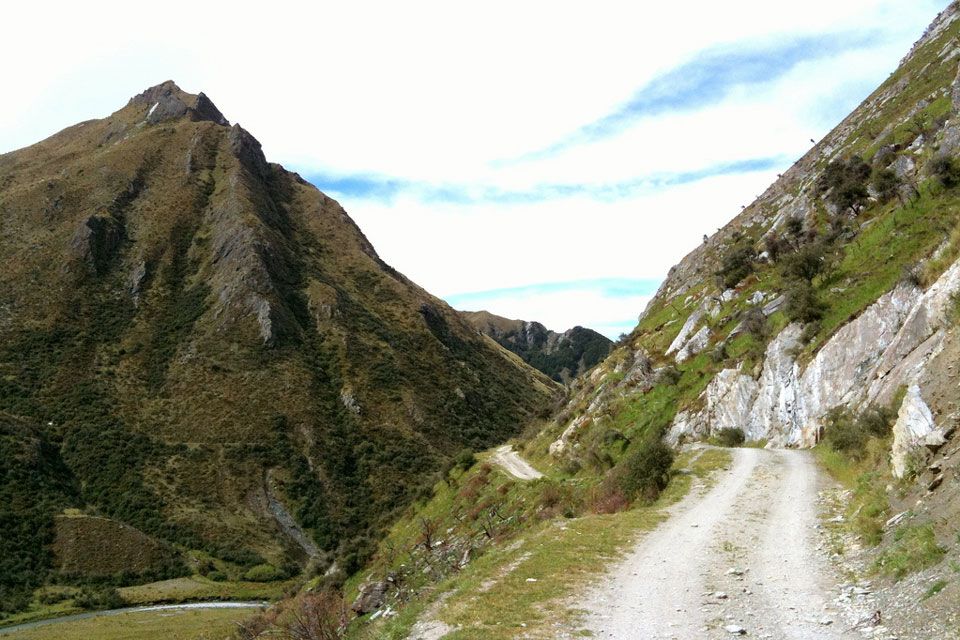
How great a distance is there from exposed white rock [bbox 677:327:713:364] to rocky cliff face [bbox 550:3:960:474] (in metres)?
0.13

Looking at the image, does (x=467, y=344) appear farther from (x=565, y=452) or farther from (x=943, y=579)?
(x=943, y=579)

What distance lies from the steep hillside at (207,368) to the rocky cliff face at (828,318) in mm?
27300

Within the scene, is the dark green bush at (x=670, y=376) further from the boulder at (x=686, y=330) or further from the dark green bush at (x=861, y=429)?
the dark green bush at (x=861, y=429)

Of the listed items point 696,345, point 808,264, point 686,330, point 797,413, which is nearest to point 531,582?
point 797,413

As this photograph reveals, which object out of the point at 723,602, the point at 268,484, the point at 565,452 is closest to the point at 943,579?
the point at 723,602

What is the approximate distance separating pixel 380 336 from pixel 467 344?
119 feet

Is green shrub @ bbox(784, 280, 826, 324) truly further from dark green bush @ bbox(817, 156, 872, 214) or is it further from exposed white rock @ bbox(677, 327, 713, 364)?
dark green bush @ bbox(817, 156, 872, 214)

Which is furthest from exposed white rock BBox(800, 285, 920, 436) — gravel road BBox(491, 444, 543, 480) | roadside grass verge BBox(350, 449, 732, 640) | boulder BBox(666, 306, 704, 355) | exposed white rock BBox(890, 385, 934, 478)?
boulder BBox(666, 306, 704, 355)

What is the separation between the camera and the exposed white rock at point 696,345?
46938 millimetres

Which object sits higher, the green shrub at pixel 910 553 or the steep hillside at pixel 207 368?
the steep hillside at pixel 207 368

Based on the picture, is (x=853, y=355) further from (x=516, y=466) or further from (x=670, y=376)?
(x=516, y=466)

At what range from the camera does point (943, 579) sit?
8531 mm

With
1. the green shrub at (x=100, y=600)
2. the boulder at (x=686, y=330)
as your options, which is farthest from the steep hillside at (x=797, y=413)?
the green shrub at (x=100, y=600)

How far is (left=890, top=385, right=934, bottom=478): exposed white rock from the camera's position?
13.5 m
